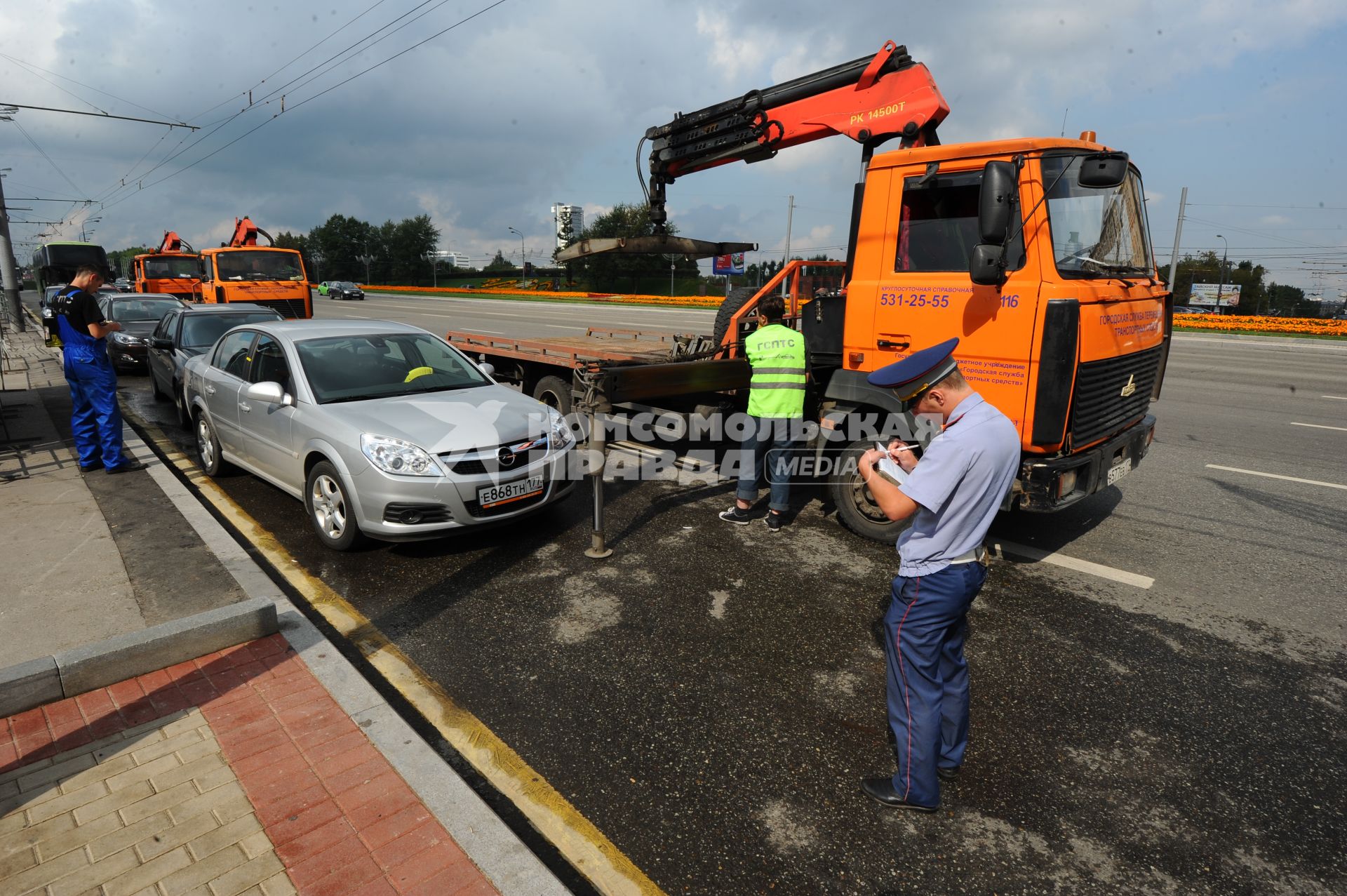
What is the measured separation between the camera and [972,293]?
185 inches

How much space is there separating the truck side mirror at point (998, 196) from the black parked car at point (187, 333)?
9.43 meters

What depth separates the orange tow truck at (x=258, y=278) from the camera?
16.7 m

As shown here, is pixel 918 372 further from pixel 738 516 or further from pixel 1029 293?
pixel 738 516

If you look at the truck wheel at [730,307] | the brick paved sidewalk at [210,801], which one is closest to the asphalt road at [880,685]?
the brick paved sidewalk at [210,801]

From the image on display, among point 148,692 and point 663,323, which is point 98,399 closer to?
point 148,692

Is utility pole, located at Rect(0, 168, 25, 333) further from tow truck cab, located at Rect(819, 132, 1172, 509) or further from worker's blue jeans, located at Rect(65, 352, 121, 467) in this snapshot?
tow truck cab, located at Rect(819, 132, 1172, 509)

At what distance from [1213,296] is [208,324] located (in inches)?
2666

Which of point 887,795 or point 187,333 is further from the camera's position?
point 187,333

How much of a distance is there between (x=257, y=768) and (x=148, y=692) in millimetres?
966

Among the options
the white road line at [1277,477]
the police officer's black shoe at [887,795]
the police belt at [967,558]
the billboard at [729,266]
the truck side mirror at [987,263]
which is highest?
the billboard at [729,266]

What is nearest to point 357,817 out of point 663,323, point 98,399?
point 98,399

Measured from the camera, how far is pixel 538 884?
2455 mm

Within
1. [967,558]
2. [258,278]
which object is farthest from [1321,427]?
[258,278]

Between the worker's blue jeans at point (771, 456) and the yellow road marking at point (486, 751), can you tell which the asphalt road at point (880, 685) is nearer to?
the yellow road marking at point (486, 751)
